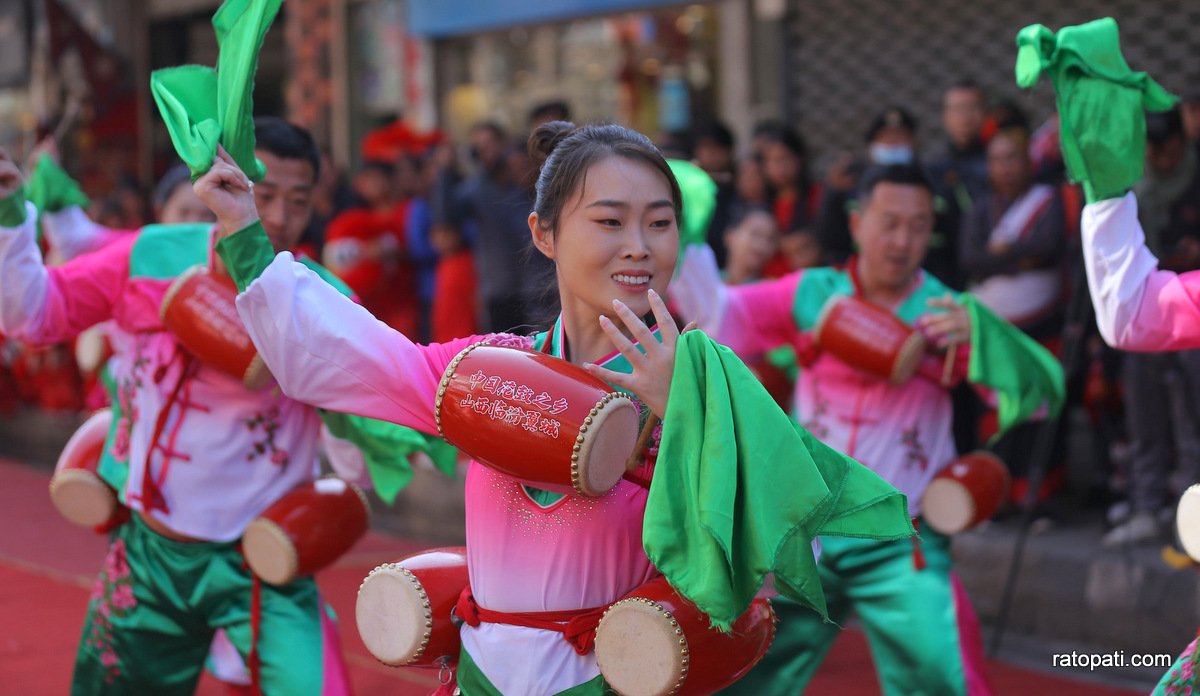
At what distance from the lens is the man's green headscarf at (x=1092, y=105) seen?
2717mm

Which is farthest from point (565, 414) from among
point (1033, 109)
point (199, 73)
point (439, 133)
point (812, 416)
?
point (439, 133)

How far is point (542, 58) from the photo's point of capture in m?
9.35

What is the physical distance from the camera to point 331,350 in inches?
86.6

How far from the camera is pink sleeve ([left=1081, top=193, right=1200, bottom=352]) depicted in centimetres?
266

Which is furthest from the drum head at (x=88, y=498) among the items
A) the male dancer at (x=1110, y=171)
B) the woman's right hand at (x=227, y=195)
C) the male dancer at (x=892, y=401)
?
the male dancer at (x=1110, y=171)

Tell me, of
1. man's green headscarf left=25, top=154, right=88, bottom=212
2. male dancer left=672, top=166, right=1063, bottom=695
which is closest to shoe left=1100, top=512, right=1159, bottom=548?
male dancer left=672, top=166, right=1063, bottom=695

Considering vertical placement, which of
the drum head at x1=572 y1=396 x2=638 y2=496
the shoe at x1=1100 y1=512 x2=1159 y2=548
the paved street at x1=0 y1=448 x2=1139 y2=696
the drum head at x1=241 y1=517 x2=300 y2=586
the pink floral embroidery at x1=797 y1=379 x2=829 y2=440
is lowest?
the paved street at x1=0 y1=448 x2=1139 y2=696

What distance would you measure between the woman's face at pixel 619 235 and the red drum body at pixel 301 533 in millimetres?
1031

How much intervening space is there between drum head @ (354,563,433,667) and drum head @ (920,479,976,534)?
5.13 ft

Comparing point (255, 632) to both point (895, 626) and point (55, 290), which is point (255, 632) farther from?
point (895, 626)

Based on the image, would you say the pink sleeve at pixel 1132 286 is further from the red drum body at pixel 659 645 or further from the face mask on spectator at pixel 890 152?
the face mask on spectator at pixel 890 152

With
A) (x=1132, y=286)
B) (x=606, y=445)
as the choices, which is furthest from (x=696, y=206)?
(x=606, y=445)

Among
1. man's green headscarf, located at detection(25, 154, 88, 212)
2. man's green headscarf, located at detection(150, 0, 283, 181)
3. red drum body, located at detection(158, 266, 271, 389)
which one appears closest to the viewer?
man's green headscarf, located at detection(150, 0, 283, 181)

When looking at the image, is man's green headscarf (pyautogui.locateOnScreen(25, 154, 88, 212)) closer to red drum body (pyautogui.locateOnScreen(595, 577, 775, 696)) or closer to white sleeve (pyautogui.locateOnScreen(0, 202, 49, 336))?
white sleeve (pyautogui.locateOnScreen(0, 202, 49, 336))
